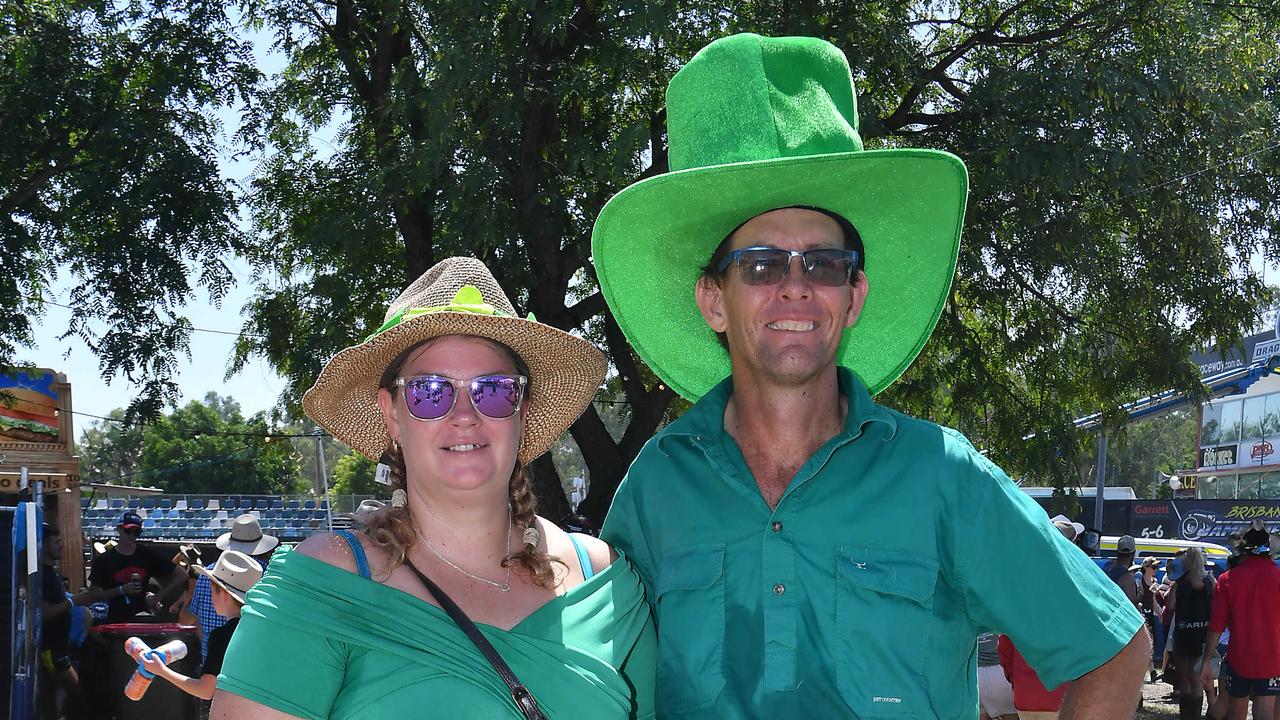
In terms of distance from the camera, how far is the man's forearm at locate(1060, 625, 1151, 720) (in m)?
2.23

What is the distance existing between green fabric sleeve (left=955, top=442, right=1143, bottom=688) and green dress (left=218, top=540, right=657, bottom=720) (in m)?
0.76

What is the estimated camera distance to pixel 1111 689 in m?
2.24

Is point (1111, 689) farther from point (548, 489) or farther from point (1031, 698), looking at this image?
point (548, 489)

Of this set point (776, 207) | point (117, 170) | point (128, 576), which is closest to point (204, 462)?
point (128, 576)

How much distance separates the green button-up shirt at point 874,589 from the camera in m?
2.27

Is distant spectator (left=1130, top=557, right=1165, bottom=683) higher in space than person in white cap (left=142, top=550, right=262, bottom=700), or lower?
lower

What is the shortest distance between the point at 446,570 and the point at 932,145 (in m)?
8.87

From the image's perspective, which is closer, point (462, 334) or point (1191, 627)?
point (462, 334)

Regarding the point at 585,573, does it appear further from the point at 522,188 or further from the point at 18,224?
the point at 18,224

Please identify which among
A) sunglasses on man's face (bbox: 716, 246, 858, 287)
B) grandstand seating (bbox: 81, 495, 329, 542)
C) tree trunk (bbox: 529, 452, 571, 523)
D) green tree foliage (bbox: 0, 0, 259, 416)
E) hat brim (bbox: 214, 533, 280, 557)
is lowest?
grandstand seating (bbox: 81, 495, 329, 542)

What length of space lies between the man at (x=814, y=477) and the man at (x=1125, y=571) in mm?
9155

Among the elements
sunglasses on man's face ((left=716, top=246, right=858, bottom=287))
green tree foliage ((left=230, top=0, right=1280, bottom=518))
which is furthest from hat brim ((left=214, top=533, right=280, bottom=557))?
sunglasses on man's face ((left=716, top=246, right=858, bottom=287))

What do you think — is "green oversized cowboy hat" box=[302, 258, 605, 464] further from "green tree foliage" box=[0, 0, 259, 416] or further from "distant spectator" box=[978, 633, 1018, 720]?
"green tree foliage" box=[0, 0, 259, 416]

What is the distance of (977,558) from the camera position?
2309 millimetres
